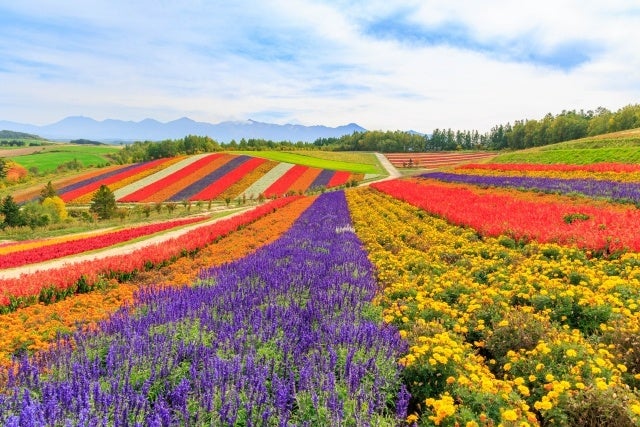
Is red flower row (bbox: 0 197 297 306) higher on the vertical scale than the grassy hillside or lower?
lower

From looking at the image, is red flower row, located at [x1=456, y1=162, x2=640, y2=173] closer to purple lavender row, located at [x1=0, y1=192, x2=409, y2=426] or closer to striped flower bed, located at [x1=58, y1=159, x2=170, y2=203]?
purple lavender row, located at [x1=0, y1=192, x2=409, y2=426]

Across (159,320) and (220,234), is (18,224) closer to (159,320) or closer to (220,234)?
(220,234)

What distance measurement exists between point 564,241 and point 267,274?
25.3 ft

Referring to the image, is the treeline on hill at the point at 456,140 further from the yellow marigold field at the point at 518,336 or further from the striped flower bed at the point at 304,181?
the yellow marigold field at the point at 518,336

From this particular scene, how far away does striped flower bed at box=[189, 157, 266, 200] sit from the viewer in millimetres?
56812

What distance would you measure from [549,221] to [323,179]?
175 ft

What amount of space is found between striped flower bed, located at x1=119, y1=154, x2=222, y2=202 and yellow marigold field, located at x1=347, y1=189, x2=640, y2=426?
53.7 meters

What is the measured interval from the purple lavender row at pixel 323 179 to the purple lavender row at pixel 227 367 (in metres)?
52.9

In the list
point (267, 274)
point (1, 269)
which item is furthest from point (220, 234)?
point (267, 274)

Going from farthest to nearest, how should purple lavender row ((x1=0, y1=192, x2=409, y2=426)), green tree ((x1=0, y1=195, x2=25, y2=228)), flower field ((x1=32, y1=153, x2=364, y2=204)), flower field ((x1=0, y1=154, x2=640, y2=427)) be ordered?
1. flower field ((x1=32, y1=153, x2=364, y2=204))
2. green tree ((x1=0, y1=195, x2=25, y2=228))
3. flower field ((x1=0, y1=154, x2=640, y2=427))
4. purple lavender row ((x1=0, y1=192, x2=409, y2=426))

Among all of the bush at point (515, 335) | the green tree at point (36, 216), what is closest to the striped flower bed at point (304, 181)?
the green tree at point (36, 216)

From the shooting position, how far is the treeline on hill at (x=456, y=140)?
9244 cm

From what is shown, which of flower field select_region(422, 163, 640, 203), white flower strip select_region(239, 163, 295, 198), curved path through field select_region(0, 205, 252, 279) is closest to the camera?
curved path through field select_region(0, 205, 252, 279)

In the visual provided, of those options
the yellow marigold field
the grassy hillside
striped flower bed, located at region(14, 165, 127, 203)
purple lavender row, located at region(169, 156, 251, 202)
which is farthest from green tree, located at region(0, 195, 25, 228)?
the grassy hillside
